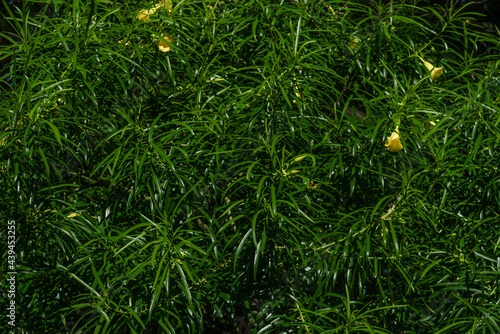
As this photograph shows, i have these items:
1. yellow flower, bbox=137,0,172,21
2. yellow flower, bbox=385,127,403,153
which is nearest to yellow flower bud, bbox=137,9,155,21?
yellow flower, bbox=137,0,172,21

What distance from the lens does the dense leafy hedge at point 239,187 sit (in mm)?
1581

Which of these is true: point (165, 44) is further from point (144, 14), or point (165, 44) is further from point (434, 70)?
point (434, 70)

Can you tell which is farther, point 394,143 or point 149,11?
point 149,11

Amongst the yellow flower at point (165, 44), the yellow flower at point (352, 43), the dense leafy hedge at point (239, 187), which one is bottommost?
the dense leafy hedge at point (239, 187)

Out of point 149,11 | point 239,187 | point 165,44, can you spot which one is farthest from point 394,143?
point 149,11

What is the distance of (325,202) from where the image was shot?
1818 millimetres

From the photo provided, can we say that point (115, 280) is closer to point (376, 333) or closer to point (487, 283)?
point (376, 333)

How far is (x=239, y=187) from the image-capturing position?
1.61 m

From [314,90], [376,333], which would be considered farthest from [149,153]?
[376,333]

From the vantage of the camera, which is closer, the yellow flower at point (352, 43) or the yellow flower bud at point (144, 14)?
the yellow flower bud at point (144, 14)

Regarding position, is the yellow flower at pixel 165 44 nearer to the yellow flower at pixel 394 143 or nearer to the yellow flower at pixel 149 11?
the yellow flower at pixel 149 11

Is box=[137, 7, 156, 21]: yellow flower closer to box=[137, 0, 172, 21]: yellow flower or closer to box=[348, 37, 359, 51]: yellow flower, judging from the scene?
box=[137, 0, 172, 21]: yellow flower

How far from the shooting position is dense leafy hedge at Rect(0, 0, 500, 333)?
1.58 m

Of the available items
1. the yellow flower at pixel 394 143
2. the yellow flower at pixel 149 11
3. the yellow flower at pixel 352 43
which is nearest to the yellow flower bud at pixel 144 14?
the yellow flower at pixel 149 11
